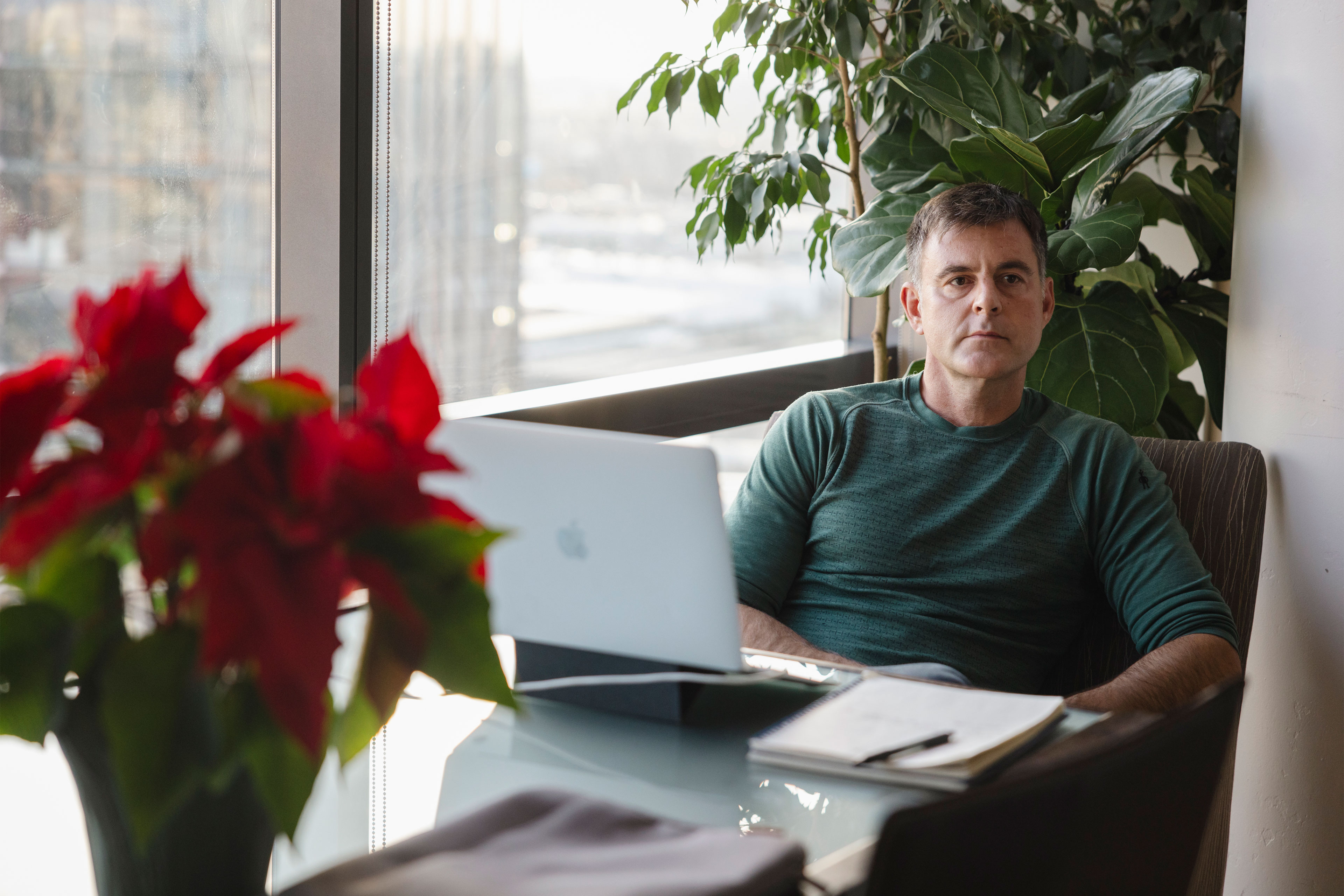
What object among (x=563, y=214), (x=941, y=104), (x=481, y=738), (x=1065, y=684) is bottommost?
(x=1065, y=684)

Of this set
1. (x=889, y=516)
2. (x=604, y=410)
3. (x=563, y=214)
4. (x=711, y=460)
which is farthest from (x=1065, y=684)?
(x=563, y=214)

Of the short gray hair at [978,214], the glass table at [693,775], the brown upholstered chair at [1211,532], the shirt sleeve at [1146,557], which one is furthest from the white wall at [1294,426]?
the glass table at [693,775]

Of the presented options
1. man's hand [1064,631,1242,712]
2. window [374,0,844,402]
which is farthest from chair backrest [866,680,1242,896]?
window [374,0,844,402]

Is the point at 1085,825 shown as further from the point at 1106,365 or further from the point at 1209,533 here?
the point at 1106,365

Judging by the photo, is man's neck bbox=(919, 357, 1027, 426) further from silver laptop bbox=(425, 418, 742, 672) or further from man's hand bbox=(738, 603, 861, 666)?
silver laptop bbox=(425, 418, 742, 672)

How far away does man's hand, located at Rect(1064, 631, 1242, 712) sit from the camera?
60.9 inches

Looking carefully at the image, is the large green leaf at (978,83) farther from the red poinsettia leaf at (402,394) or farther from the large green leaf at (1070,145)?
the red poinsettia leaf at (402,394)

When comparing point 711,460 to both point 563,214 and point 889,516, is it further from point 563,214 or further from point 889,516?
point 563,214

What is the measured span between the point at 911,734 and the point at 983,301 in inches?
39.7

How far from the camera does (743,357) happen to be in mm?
3369

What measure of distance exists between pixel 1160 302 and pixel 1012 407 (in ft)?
2.61

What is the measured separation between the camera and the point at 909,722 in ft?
3.61

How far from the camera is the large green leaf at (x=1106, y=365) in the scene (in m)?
2.18

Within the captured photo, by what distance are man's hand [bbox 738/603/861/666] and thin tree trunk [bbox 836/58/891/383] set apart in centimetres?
116
